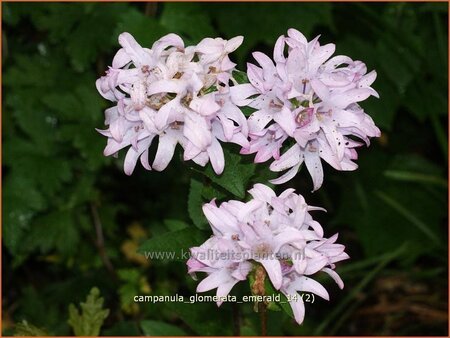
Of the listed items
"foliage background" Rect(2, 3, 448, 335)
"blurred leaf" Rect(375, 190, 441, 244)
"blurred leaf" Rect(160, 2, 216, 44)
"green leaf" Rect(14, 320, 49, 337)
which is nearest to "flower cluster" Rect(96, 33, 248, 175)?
"green leaf" Rect(14, 320, 49, 337)

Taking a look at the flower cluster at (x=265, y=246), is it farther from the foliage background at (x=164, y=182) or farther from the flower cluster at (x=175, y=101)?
the foliage background at (x=164, y=182)

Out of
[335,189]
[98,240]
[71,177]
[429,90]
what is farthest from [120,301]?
[429,90]

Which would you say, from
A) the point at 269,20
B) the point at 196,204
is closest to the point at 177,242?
the point at 196,204

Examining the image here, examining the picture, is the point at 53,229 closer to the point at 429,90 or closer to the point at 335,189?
the point at 335,189

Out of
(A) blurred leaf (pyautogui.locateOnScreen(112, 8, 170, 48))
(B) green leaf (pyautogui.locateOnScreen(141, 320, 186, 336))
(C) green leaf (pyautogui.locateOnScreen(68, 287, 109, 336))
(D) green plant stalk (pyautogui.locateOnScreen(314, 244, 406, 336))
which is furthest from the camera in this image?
(D) green plant stalk (pyautogui.locateOnScreen(314, 244, 406, 336))

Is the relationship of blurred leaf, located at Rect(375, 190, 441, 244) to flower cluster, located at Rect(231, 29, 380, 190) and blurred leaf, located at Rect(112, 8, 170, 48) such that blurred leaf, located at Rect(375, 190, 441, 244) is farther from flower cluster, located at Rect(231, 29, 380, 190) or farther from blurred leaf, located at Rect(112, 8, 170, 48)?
flower cluster, located at Rect(231, 29, 380, 190)

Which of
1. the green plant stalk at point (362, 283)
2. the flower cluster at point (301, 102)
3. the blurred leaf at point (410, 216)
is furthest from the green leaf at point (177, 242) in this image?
the blurred leaf at point (410, 216)
